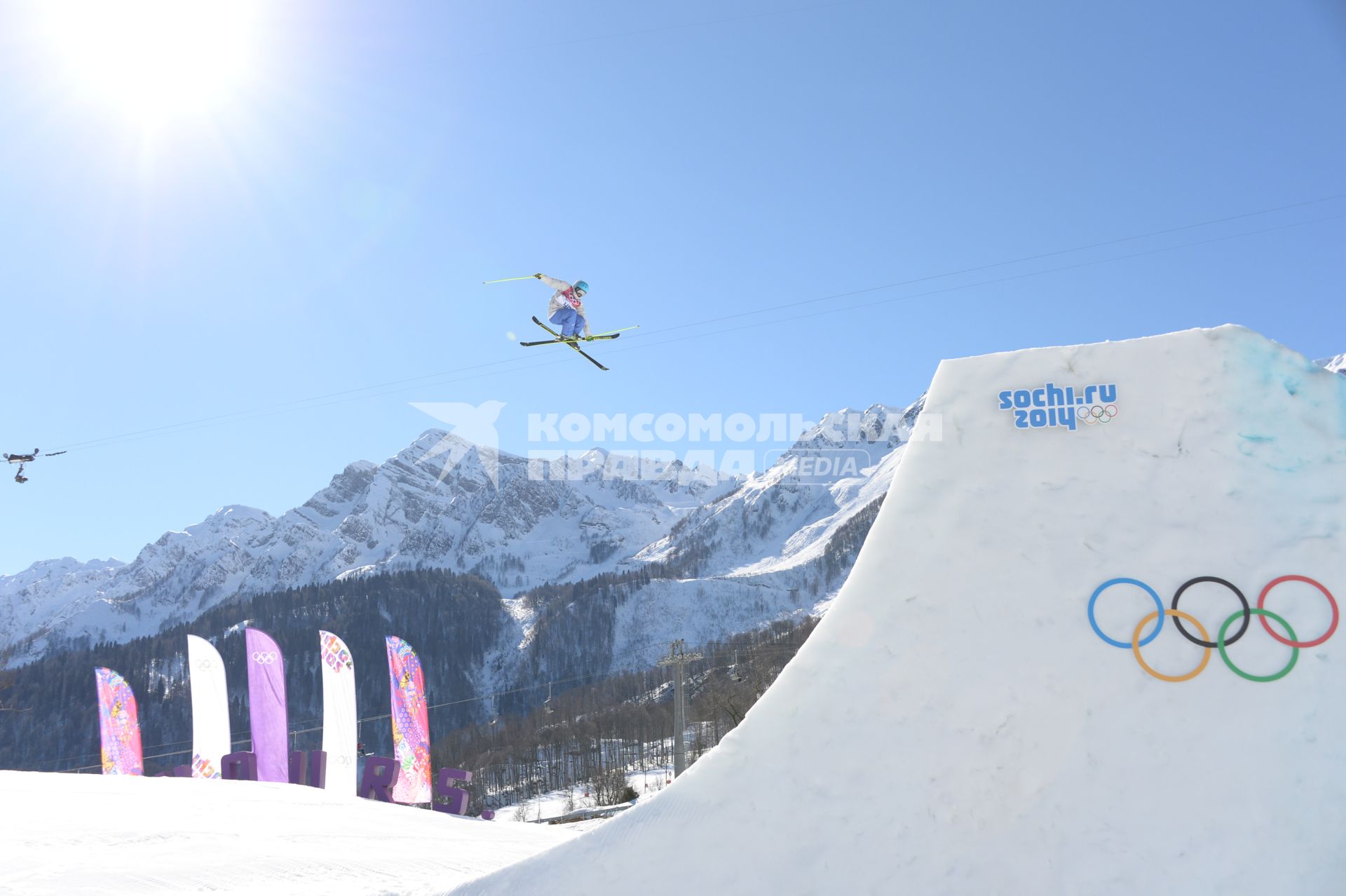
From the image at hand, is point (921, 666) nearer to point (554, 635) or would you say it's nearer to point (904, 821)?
point (904, 821)

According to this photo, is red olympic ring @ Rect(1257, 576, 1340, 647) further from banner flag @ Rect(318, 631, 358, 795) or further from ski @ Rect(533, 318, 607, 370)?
banner flag @ Rect(318, 631, 358, 795)

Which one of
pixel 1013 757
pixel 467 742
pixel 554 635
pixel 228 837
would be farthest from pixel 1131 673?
pixel 554 635

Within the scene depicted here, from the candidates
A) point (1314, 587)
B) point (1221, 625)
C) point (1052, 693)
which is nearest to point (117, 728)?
point (1052, 693)

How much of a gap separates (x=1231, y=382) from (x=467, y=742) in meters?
127

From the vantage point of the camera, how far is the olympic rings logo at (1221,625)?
5.50 m

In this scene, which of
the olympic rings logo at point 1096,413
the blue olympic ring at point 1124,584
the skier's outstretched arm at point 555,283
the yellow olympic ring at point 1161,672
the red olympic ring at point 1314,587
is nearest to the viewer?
the red olympic ring at point 1314,587

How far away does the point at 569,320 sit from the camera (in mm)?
17750

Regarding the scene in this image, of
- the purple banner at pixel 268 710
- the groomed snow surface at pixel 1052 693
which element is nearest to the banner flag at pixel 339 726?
the purple banner at pixel 268 710

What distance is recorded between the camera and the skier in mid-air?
1725 centimetres

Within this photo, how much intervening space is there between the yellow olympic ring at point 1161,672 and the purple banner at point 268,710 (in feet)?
77.4

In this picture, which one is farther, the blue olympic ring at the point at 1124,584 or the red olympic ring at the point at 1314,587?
the blue olympic ring at the point at 1124,584

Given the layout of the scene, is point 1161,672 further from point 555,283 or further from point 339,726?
point 339,726

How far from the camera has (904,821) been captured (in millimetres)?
5562

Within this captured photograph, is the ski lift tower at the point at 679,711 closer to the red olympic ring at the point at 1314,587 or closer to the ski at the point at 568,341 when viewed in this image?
the ski at the point at 568,341
